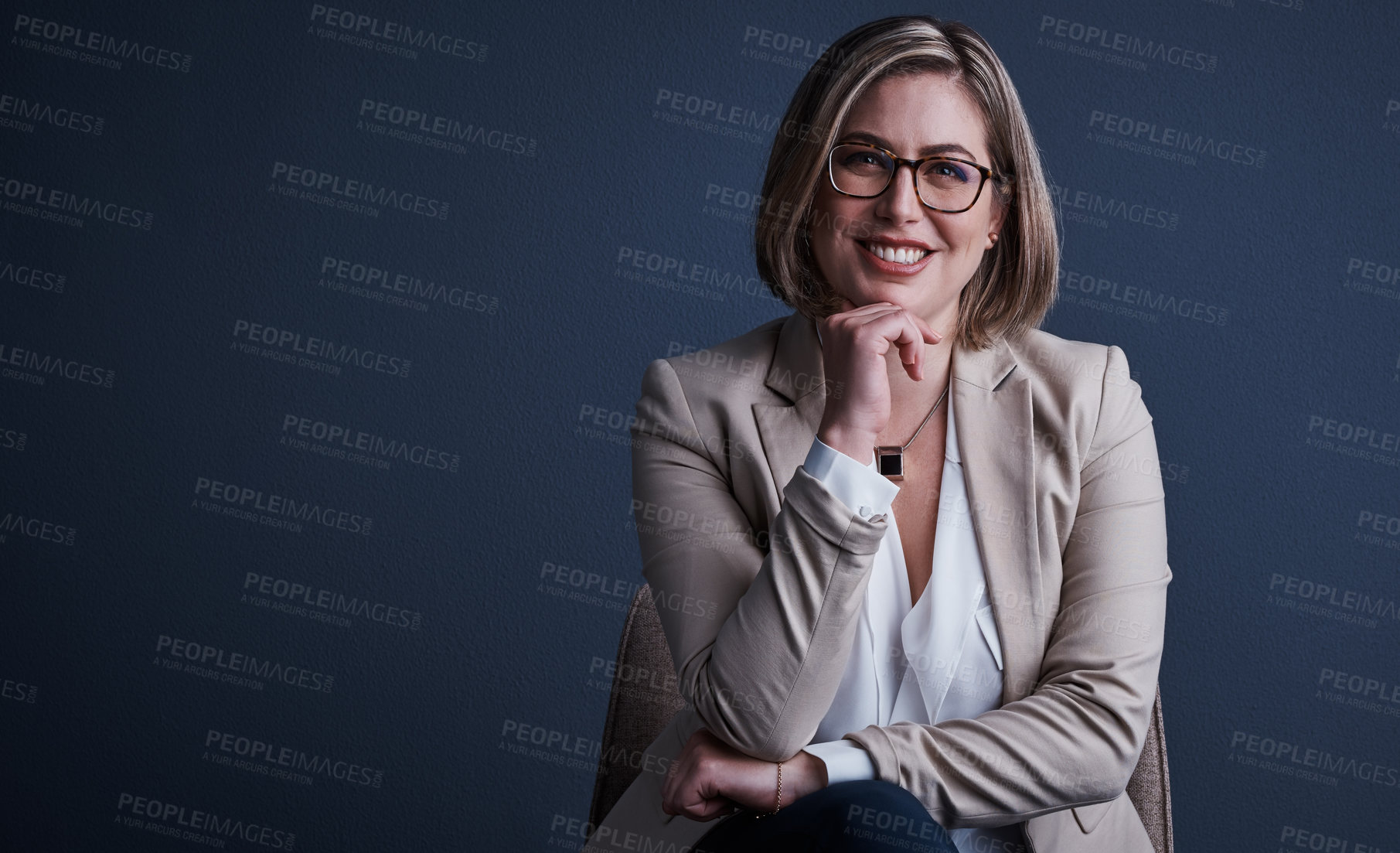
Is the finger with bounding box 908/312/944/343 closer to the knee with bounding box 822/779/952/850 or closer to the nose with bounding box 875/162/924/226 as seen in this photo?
the nose with bounding box 875/162/924/226

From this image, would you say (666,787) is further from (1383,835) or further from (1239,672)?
(1383,835)

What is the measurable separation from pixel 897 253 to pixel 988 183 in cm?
16

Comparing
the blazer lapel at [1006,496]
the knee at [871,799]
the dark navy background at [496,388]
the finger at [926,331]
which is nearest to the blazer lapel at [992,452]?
the blazer lapel at [1006,496]

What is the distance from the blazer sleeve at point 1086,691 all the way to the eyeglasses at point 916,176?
320 mm

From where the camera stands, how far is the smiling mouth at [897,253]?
1.56m

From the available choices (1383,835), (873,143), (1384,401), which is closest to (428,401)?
(873,143)

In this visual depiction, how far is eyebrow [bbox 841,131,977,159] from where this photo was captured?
1533 millimetres

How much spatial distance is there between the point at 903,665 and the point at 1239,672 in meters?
1.34

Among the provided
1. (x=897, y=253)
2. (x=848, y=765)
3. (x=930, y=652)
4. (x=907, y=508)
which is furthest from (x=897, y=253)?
(x=848, y=765)

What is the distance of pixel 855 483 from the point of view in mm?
1377

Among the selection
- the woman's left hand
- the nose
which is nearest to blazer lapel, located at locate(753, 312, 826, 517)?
the nose

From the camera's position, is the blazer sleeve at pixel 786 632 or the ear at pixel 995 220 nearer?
the blazer sleeve at pixel 786 632

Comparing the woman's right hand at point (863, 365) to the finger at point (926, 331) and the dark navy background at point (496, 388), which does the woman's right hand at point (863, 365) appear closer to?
the finger at point (926, 331)

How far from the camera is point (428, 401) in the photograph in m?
2.57
